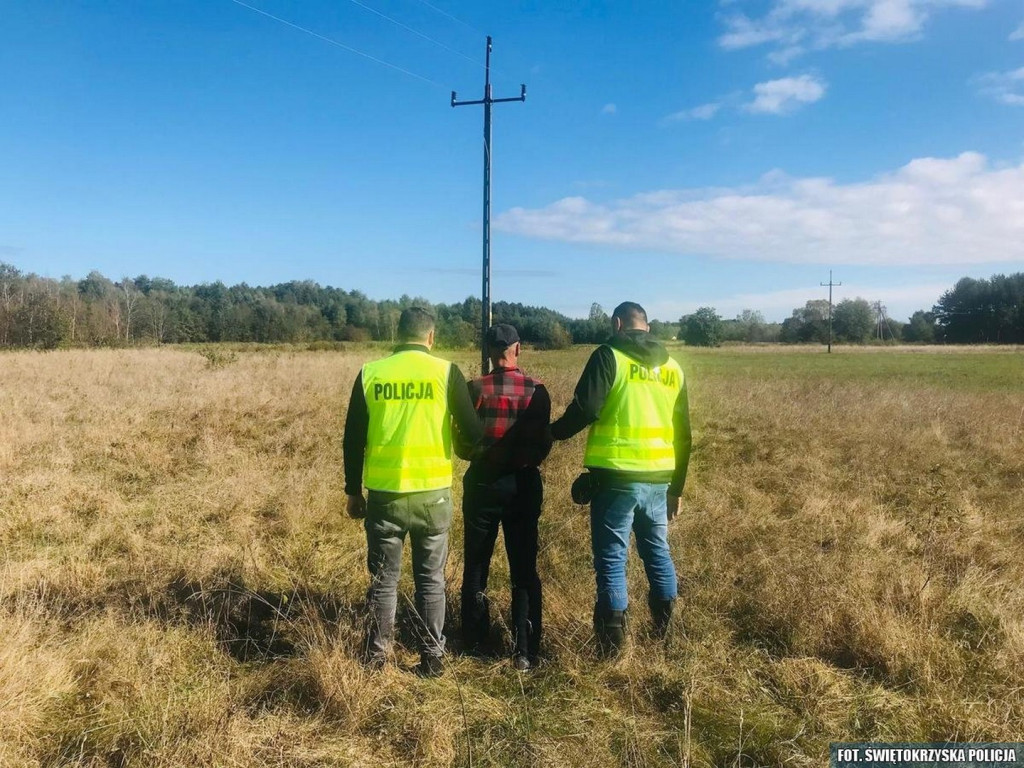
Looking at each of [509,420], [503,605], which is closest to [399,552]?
[509,420]

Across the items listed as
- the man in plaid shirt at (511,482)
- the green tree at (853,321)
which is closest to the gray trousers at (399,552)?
the man in plaid shirt at (511,482)

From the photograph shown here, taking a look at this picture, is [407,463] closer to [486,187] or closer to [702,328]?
[486,187]

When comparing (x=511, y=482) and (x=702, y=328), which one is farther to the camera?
(x=702, y=328)

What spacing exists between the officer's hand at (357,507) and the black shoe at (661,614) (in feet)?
6.18

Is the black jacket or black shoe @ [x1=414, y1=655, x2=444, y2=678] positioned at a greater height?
the black jacket

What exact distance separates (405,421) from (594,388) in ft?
3.62

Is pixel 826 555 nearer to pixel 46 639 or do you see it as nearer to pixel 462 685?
pixel 462 685

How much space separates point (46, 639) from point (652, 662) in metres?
3.50

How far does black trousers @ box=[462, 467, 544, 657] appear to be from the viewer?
3.56 m

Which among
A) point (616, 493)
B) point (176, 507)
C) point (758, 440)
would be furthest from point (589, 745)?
point (758, 440)

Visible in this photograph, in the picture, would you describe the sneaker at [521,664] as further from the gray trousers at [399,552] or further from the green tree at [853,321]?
the green tree at [853,321]

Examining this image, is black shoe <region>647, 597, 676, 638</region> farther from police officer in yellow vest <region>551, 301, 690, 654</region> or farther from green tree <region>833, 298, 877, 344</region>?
green tree <region>833, 298, 877, 344</region>

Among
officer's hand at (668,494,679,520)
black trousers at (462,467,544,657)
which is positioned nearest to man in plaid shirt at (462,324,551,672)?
black trousers at (462,467,544,657)

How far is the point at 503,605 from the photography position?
Result: 14.2 ft
